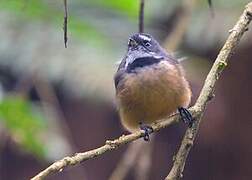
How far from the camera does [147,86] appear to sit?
3191 mm

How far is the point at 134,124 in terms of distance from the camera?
3.21 m

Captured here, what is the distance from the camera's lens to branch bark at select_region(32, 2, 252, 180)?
2087 millimetres

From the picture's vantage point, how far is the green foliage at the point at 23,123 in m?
3.13

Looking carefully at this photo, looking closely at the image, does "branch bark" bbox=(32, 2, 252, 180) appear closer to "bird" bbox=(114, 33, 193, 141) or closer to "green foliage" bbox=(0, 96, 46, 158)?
"bird" bbox=(114, 33, 193, 141)

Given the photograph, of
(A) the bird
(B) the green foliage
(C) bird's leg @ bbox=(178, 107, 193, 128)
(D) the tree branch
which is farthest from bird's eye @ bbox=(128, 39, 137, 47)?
(D) the tree branch

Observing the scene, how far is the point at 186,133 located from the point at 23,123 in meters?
1.11

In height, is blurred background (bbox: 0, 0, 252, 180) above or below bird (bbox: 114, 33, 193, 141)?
below

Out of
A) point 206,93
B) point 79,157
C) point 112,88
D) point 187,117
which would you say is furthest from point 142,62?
point 112,88

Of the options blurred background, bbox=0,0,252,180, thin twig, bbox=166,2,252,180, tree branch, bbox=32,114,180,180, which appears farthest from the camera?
blurred background, bbox=0,0,252,180

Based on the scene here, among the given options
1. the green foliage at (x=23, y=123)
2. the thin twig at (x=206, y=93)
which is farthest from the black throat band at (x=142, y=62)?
the thin twig at (x=206, y=93)

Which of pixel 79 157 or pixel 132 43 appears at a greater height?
pixel 79 157

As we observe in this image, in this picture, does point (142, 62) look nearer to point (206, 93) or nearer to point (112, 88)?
point (206, 93)

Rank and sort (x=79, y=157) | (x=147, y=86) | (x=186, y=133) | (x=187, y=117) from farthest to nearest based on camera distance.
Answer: (x=147, y=86) < (x=187, y=117) < (x=186, y=133) < (x=79, y=157)

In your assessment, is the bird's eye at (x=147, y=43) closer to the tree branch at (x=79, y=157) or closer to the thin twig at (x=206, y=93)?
the thin twig at (x=206, y=93)
